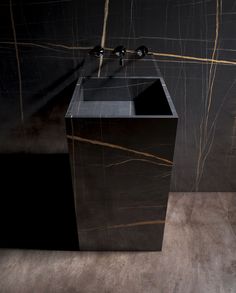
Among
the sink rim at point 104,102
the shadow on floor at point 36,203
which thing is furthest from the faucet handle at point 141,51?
the shadow on floor at point 36,203

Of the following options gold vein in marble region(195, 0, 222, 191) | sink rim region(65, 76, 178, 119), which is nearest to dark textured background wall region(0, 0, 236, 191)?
gold vein in marble region(195, 0, 222, 191)

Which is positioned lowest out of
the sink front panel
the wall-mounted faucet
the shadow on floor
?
the shadow on floor

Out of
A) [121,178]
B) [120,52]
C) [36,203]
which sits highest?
[120,52]

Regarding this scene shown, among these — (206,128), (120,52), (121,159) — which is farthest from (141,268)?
(120,52)

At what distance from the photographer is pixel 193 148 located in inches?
84.0

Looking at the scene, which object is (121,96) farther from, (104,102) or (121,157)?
(121,157)

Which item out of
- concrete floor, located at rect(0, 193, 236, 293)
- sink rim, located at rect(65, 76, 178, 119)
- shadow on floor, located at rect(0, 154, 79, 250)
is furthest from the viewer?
shadow on floor, located at rect(0, 154, 79, 250)

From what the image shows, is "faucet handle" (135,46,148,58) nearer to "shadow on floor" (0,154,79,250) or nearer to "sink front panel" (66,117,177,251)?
"sink front panel" (66,117,177,251)

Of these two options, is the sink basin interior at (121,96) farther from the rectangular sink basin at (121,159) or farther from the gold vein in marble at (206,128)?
the gold vein in marble at (206,128)

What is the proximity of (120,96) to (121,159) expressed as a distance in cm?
57

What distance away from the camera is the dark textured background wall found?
1.68m

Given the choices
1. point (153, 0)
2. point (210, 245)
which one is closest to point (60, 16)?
point (153, 0)

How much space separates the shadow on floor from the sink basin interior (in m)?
0.67

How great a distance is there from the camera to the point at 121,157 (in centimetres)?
143
